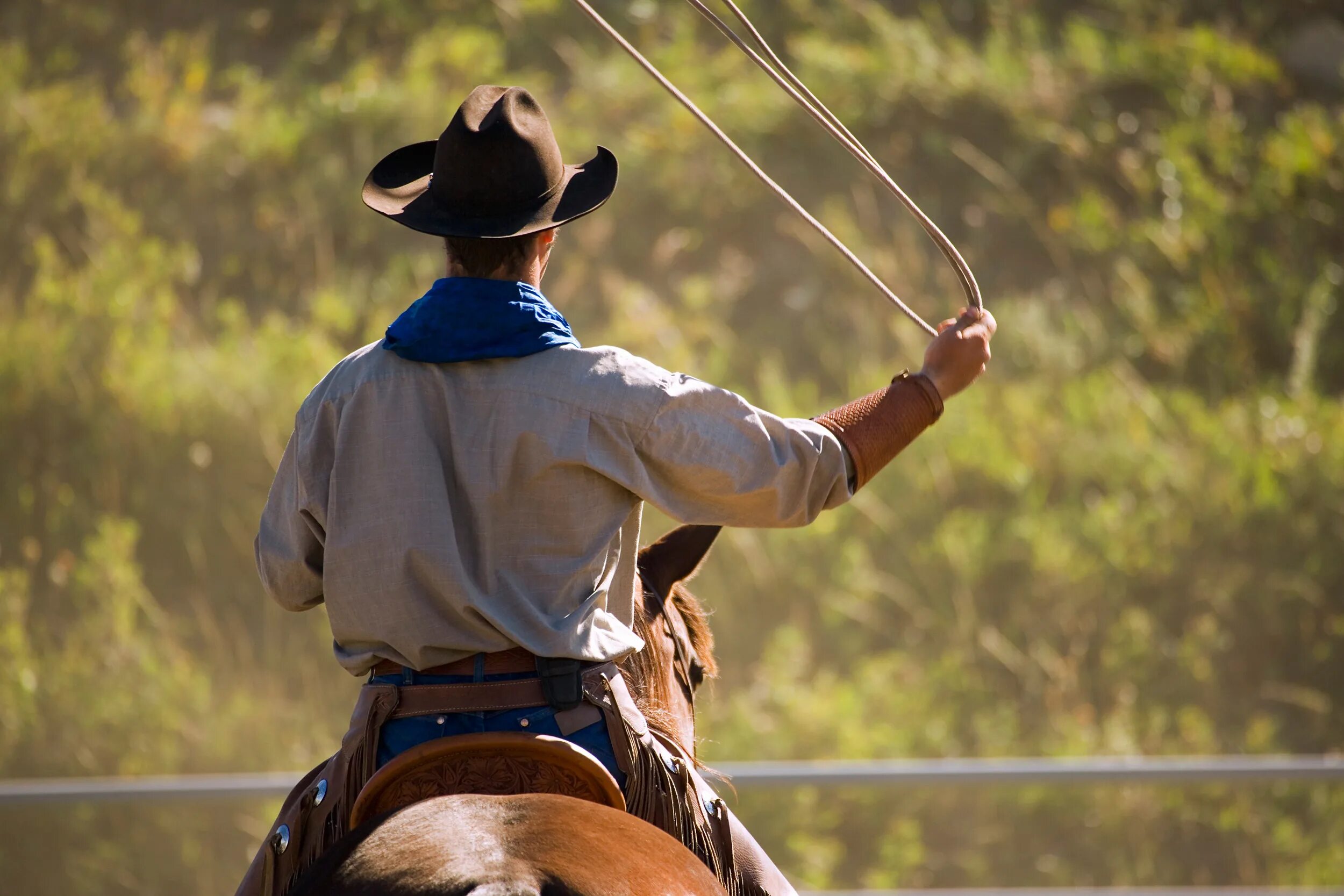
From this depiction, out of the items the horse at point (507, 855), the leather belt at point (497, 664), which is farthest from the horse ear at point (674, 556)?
the horse at point (507, 855)

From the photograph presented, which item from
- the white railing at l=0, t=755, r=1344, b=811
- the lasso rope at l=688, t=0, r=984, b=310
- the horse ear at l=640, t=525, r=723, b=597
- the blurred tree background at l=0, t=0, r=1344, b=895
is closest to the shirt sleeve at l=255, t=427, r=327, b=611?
the horse ear at l=640, t=525, r=723, b=597

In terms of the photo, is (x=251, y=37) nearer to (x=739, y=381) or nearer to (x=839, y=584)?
(x=739, y=381)

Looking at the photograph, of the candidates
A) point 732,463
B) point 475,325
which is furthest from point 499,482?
point 732,463

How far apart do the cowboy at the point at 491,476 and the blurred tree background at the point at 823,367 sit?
515cm

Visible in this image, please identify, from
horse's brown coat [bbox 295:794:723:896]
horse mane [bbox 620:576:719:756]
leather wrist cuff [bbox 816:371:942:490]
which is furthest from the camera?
horse mane [bbox 620:576:719:756]

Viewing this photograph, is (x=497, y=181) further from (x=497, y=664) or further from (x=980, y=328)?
(x=980, y=328)

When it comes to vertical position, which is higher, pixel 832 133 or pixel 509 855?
pixel 832 133

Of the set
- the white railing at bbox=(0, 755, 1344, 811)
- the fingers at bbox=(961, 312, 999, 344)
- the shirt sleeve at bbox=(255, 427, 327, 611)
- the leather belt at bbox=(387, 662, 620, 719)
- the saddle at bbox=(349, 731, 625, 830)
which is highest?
the fingers at bbox=(961, 312, 999, 344)

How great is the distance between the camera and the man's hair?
2125 millimetres

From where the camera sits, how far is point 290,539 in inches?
84.7

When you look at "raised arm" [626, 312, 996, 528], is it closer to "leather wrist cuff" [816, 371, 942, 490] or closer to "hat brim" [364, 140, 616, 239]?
"leather wrist cuff" [816, 371, 942, 490]

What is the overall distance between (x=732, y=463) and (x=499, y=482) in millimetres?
365

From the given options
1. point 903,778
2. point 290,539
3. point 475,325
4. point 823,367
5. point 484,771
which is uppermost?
point 475,325

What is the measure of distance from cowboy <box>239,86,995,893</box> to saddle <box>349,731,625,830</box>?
9 cm
